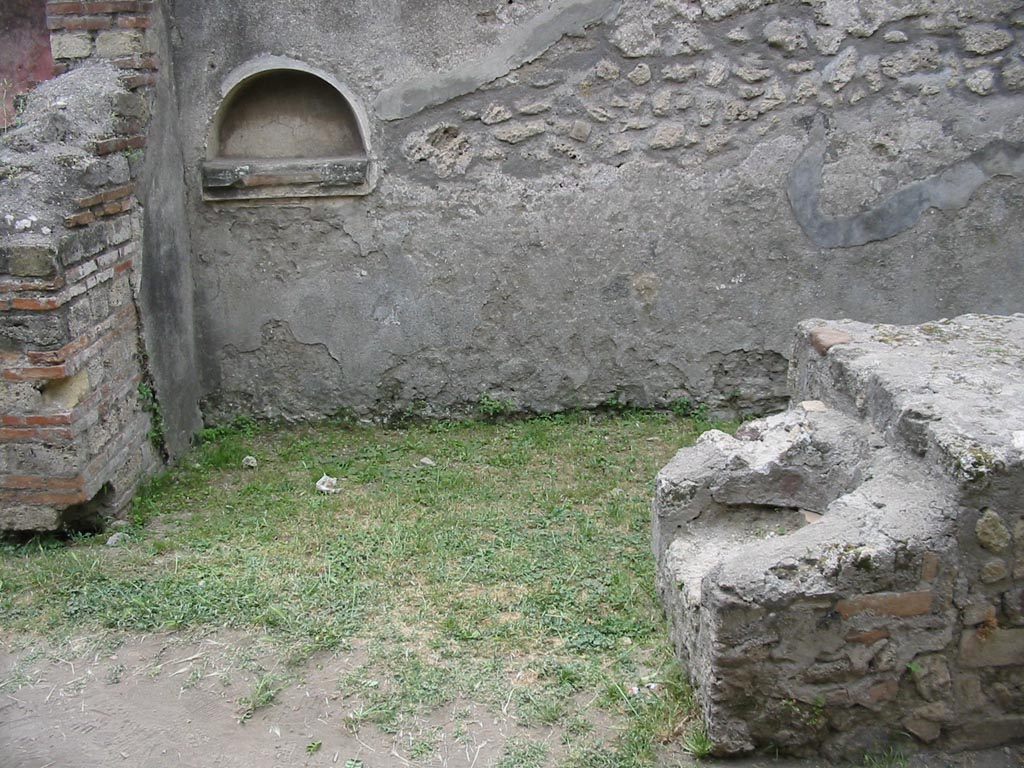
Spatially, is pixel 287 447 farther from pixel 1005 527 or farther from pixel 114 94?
pixel 1005 527

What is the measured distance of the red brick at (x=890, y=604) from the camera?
8.75 ft

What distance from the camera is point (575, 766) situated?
276 cm

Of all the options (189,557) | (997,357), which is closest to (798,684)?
(997,357)

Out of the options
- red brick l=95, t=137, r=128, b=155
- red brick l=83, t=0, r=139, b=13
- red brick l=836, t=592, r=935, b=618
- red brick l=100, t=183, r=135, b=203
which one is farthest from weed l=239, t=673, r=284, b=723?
red brick l=83, t=0, r=139, b=13

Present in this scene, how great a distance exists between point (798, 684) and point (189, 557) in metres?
2.42

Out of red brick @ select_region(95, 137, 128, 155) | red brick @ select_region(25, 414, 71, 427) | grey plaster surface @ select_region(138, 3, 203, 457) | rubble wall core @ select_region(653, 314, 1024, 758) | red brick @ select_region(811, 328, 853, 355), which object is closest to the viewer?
rubble wall core @ select_region(653, 314, 1024, 758)

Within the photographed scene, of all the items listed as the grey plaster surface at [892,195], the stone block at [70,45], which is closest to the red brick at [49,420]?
the stone block at [70,45]

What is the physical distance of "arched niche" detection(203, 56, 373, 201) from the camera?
5227 millimetres

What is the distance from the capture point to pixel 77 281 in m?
4.08

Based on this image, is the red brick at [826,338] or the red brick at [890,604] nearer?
the red brick at [890,604]

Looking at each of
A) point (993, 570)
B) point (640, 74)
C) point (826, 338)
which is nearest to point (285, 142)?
point (640, 74)

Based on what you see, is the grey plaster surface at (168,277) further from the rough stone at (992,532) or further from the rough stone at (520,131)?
the rough stone at (992,532)

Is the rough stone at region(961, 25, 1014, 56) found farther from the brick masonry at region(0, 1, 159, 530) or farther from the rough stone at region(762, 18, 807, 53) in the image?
the brick masonry at region(0, 1, 159, 530)

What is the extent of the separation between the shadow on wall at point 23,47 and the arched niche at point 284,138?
4.28 ft
